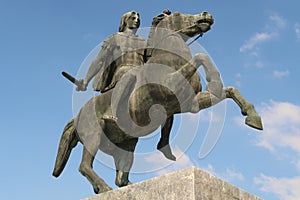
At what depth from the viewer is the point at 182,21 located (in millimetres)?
7582

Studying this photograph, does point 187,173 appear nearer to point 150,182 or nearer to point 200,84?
point 150,182

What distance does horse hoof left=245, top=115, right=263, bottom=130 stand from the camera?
624 cm

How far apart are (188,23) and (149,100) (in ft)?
4.61

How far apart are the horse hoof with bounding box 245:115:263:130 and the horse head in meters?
1.72

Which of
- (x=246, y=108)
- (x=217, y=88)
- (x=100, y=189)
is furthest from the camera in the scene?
(x=100, y=189)

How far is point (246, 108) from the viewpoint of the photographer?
6.37 meters

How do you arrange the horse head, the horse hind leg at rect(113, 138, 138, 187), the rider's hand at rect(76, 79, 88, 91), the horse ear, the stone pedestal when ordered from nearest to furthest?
the stone pedestal → the horse head → the horse hind leg at rect(113, 138, 138, 187) → the rider's hand at rect(76, 79, 88, 91) → the horse ear

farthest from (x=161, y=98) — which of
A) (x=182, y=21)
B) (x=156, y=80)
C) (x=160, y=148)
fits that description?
(x=182, y=21)

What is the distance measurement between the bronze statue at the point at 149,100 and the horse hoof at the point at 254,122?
13 mm

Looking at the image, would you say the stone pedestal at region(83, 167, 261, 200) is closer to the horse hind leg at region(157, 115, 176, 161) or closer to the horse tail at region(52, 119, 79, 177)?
the horse hind leg at region(157, 115, 176, 161)

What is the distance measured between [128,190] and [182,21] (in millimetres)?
2903

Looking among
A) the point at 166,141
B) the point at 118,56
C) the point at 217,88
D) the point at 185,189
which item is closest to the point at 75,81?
the point at 118,56

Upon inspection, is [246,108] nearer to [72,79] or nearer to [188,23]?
[188,23]

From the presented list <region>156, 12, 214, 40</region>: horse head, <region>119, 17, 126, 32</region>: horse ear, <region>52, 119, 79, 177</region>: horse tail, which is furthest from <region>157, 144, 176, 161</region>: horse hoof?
<region>119, 17, 126, 32</region>: horse ear
